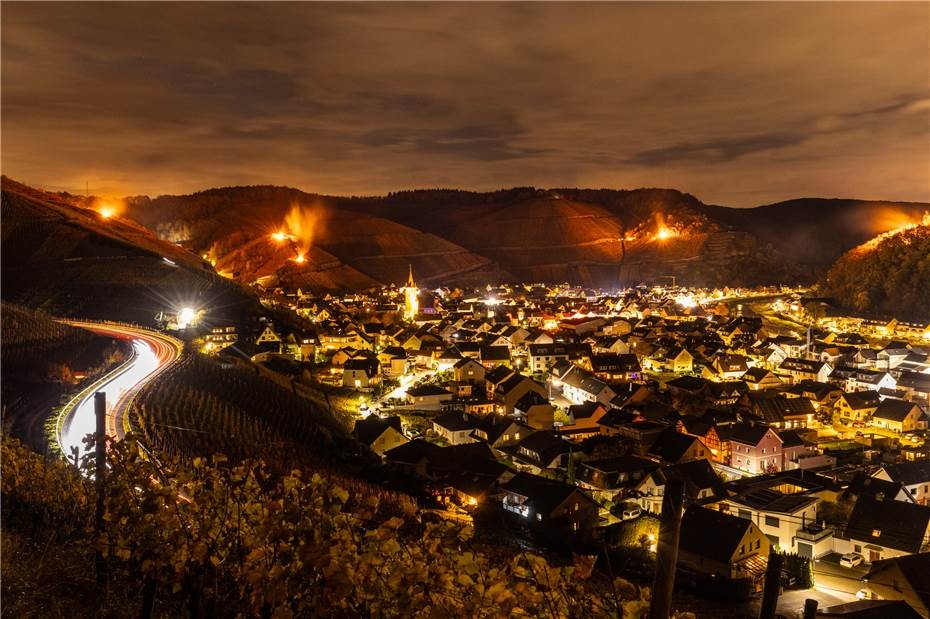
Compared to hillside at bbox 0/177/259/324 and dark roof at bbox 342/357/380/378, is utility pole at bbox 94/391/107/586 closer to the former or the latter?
dark roof at bbox 342/357/380/378

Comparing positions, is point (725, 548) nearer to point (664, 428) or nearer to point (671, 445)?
point (671, 445)

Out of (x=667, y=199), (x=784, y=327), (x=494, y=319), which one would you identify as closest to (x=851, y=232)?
(x=667, y=199)

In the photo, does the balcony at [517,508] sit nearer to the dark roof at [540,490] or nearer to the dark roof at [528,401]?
the dark roof at [540,490]

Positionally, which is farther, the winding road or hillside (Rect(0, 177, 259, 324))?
hillside (Rect(0, 177, 259, 324))

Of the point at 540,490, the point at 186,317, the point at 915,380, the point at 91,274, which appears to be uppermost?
the point at 91,274

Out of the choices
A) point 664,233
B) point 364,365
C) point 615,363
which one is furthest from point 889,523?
point 664,233

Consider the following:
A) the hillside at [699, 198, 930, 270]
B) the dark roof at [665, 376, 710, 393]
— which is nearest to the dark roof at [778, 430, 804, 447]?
the dark roof at [665, 376, 710, 393]

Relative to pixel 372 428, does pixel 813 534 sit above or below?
below
